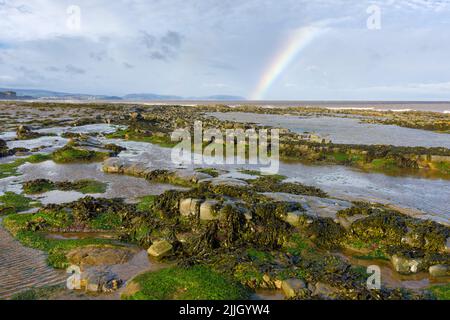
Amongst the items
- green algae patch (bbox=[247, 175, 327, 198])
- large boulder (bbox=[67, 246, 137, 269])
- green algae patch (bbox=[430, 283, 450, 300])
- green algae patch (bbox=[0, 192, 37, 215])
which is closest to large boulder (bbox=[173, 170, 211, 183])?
green algae patch (bbox=[247, 175, 327, 198])

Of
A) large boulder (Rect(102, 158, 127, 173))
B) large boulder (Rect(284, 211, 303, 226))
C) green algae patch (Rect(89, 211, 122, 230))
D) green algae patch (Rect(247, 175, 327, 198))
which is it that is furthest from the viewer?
large boulder (Rect(102, 158, 127, 173))

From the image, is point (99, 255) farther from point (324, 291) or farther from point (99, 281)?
point (324, 291)

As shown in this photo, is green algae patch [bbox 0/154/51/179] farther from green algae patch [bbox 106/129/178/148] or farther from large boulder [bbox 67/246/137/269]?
large boulder [bbox 67/246/137/269]

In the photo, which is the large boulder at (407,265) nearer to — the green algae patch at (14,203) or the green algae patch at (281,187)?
the green algae patch at (281,187)

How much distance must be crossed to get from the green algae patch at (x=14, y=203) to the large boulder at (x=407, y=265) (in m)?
14.1

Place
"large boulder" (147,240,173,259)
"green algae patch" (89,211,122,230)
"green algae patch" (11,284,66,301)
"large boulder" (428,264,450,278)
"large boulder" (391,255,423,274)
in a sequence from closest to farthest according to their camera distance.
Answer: "green algae patch" (11,284,66,301) < "large boulder" (428,264,450,278) < "large boulder" (391,255,423,274) < "large boulder" (147,240,173,259) < "green algae patch" (89,211,122,230)

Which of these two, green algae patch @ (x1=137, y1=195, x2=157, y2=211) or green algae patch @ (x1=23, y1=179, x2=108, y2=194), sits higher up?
green algae patch @ (x1=23, y1=179, x2=108, y2=194)

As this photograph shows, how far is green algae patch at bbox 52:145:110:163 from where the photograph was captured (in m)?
25.4

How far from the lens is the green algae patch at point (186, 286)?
8.56 meters

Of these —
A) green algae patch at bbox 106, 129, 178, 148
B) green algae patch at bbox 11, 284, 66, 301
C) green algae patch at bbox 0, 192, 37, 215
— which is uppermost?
green algae patch at bbox 106, 129, 178, 148

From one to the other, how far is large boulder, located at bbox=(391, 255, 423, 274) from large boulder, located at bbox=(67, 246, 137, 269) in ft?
25.9

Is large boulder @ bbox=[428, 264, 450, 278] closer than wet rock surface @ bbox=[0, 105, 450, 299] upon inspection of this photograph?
No

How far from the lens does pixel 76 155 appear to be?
1024 inches
